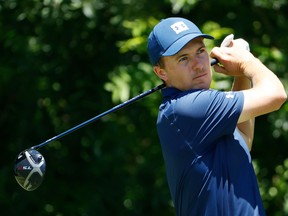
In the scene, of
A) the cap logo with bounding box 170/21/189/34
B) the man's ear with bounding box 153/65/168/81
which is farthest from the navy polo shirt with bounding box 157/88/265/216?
the cap logo with bounding box 170/21/189/34

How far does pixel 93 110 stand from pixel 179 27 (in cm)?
326

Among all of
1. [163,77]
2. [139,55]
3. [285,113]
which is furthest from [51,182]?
[163,77]

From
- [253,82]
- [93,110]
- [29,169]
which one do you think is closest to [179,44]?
[253,82]

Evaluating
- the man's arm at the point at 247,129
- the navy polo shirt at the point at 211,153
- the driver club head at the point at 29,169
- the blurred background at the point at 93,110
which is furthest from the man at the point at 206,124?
the blurred background at the point at 93,110

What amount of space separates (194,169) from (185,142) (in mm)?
118

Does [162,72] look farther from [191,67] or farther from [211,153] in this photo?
[211,153]

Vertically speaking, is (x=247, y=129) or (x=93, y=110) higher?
(x=247, y=129)

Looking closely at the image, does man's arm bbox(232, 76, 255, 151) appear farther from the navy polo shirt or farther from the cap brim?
the cap brim

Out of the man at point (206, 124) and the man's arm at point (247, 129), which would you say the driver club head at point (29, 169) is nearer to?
the man at point (206, 124)

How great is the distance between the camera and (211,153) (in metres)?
3.50

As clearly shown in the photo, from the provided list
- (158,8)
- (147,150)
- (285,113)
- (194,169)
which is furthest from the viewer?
(147,150)

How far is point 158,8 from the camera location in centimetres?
662

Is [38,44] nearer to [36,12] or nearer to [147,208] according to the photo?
[36,12]

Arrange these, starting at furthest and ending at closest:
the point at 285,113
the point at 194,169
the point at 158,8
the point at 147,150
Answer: the point at 147,150 < the point at 158,8 < the point at 285,113 < the point at 194,169
